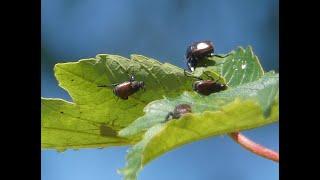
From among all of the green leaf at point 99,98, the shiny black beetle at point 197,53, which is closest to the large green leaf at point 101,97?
the green leaf at point 99,98

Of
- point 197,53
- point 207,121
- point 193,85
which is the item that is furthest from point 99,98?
point 207,121

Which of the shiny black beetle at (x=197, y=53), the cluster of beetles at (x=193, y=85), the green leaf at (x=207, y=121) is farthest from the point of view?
the shiny black beetle at (x=197, y=53)

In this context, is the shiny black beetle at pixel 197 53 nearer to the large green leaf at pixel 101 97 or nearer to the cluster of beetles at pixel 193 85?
the cluster of beetles at pixel 193 85

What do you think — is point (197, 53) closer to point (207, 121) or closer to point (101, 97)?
point (101, 97)

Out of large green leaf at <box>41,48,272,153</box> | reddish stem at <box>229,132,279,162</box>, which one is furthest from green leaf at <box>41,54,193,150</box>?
reddish stem at <box>229,132,279,162</box>

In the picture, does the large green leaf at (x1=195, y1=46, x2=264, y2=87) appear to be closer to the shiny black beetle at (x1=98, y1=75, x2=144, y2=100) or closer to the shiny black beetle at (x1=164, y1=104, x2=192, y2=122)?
the shiny black beetle at (x1=98, y1=75, x2=144, y2=100)
